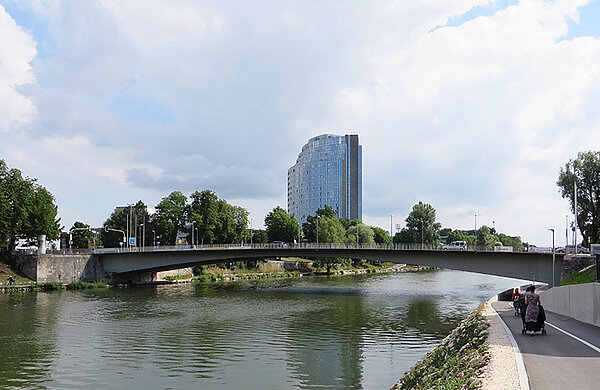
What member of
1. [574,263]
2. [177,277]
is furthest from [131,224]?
[574,263]

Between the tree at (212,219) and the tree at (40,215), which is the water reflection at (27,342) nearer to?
the tree at (40,215)

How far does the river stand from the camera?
22.4 meters

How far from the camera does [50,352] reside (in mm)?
27656

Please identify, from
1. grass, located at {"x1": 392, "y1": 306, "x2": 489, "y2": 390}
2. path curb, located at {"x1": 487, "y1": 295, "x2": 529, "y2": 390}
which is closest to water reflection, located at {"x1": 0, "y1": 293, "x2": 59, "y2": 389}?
grass, located at {"x1": 392, "y1": 306, "x2": 489, "y2": 390}

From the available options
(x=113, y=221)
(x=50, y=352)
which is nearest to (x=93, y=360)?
(x=50, y=352)

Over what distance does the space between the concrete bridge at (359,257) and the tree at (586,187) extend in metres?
15.8

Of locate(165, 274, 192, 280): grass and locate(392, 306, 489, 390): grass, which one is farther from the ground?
locate(392, 306, 489, 390): grass

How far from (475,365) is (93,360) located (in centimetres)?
1925

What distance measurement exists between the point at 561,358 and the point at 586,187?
6250 cm

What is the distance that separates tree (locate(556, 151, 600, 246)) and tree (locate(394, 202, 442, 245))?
57873mm

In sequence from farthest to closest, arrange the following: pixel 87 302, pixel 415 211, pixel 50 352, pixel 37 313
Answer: pixel 415 211
pixel 87 302
pixel 37 313
pixel 50 352

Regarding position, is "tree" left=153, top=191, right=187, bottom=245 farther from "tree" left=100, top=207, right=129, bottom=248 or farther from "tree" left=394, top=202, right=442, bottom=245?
"tree" left=394, top=202, right=442, bottom=245

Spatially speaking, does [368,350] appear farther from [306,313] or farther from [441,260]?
[441,260]

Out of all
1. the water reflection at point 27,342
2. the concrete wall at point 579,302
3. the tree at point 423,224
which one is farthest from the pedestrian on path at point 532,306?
the tree at point 423,224
